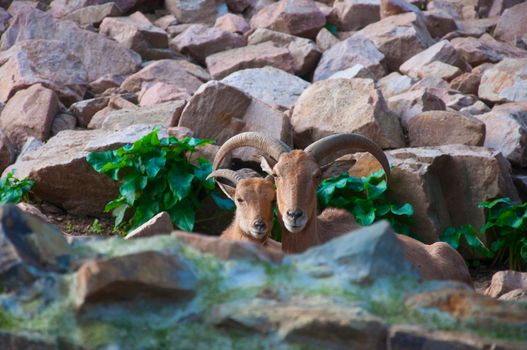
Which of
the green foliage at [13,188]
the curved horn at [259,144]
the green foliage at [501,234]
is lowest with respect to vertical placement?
the green foliage at [501,234]

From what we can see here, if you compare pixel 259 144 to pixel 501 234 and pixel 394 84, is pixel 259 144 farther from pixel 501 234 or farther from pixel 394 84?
pixel 394 84

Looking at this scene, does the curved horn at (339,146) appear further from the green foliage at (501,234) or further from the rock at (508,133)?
the rock at (508,133)

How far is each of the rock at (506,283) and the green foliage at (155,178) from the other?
316 centimetres

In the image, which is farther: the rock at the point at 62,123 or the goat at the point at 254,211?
the rock at the point at 62,123

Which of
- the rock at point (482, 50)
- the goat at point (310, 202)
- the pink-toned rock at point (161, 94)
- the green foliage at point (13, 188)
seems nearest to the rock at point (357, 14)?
the rock at point (482, 50)

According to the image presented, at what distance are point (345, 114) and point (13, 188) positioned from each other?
3.74m

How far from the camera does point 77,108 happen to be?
1266cm

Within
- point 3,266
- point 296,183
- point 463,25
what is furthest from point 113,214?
point 463,25

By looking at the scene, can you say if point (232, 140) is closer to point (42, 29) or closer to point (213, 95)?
point (213, 95)

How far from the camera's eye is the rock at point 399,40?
15.1 metres

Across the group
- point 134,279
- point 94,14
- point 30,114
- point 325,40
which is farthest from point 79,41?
point 134,279

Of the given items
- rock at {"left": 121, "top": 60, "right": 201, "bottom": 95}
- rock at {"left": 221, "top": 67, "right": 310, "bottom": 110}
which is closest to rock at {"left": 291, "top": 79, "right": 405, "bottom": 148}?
rock at {"left": 221, "top": 67, "right": 310, "bottom": 110}

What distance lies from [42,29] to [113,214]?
21.5 ft

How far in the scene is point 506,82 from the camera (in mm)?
13242
